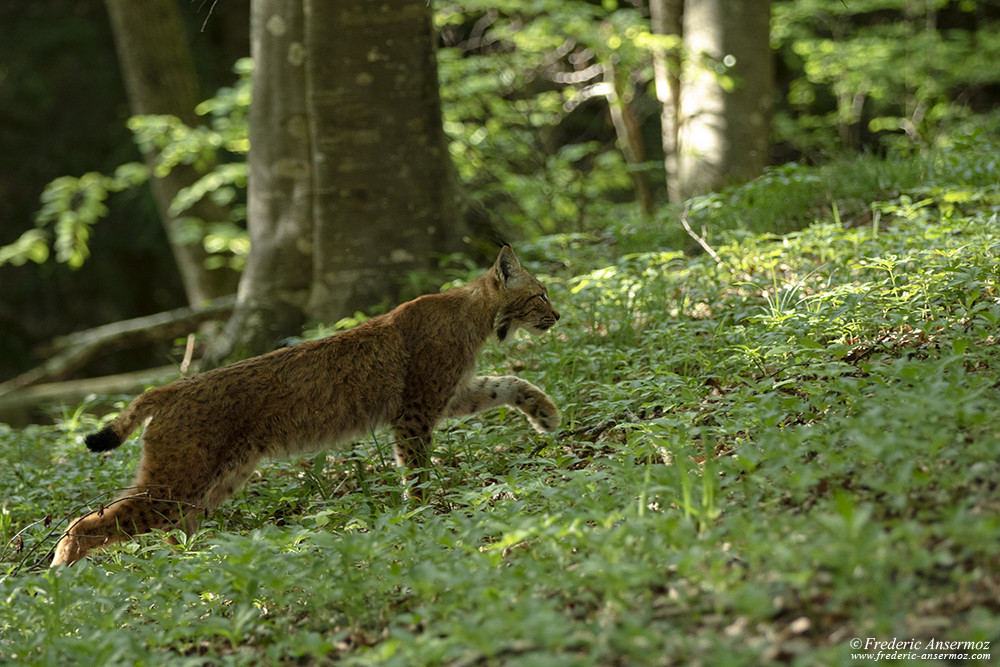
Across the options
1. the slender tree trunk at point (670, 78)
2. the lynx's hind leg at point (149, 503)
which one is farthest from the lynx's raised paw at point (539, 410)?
the slender tree trunk at point (670, 78)

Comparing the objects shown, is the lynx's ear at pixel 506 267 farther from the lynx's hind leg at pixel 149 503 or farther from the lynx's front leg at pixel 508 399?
the lynx's hind leg at pixel 149 503

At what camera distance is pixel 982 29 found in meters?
16.2

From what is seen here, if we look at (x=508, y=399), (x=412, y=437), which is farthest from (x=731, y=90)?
(x=412, y=437)

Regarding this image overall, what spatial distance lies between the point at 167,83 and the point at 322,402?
8891 millimetres

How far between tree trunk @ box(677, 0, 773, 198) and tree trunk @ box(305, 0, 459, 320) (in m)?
3.16

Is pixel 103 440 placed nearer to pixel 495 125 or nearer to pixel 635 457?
pixel 635 457

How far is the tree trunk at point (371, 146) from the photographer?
6.95 m

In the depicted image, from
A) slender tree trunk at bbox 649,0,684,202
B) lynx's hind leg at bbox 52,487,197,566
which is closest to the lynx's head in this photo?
lynx's hind leg at bbox 52,487,197,566

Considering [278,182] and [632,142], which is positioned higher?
[278,182]

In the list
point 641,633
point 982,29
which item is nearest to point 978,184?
point 641,633

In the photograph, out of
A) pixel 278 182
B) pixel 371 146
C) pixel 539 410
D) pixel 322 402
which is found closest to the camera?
pixel 322 402

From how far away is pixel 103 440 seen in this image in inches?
165

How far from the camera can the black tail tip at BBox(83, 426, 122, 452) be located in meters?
4.18

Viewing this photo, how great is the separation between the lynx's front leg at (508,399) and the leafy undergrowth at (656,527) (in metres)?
0.11
